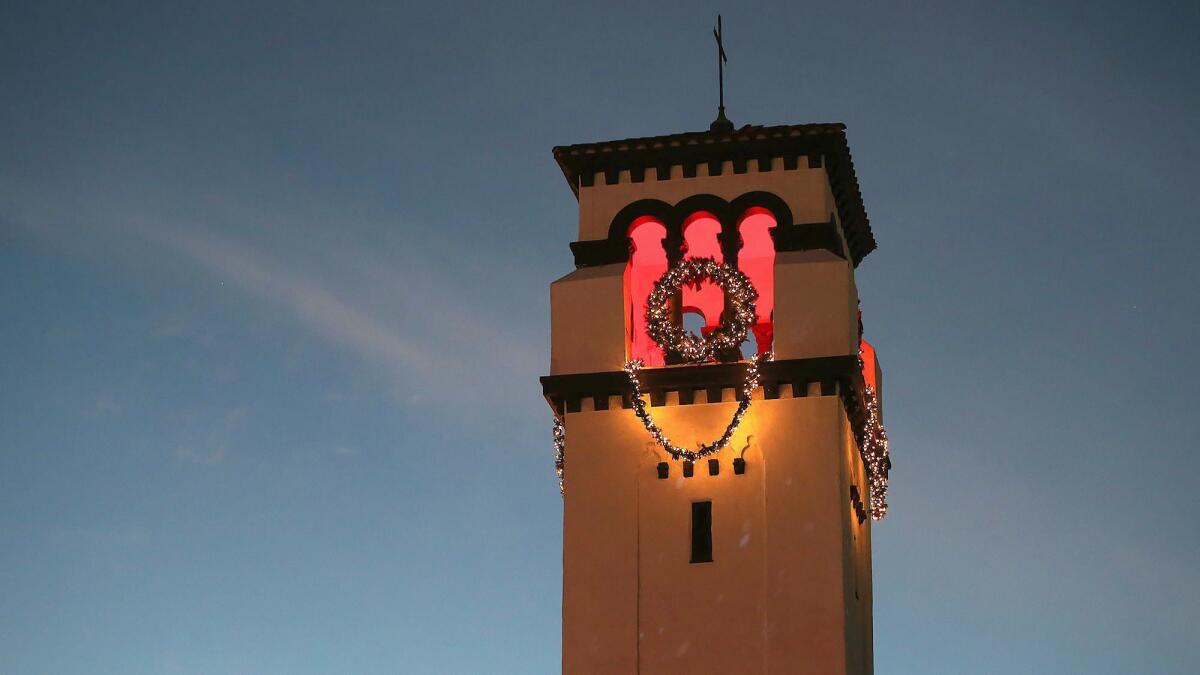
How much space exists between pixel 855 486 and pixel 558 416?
5013mm

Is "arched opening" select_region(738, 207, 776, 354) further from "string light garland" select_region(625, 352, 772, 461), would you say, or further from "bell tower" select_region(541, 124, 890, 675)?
"string light garland" select_region(625, 352, 772, 461)

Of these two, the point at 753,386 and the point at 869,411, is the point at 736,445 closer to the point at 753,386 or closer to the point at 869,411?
the point at 753,386

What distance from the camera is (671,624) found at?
37969 millimetres

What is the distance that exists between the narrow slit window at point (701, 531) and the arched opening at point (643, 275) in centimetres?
273

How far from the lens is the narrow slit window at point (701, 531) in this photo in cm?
3834

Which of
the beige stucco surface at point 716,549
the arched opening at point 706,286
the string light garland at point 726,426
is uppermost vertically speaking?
the arched opening at point 706,286

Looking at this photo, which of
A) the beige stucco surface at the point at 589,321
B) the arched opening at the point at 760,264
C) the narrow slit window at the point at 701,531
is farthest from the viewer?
the arched opening at the point at 760,264

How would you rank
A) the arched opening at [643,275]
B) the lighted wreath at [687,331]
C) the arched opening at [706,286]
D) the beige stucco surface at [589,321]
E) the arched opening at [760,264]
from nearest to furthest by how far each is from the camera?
the lighted wreath at [687,331]
the beige stucco surface at [589,321]
the arched opening at [643,275]
the arched opening at [760,264]
the arched opening at [706,286]

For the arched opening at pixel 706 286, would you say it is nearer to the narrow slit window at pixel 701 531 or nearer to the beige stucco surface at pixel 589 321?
the beige stucco surface at pixel 589 321

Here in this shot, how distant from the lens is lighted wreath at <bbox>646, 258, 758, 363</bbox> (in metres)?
39.4

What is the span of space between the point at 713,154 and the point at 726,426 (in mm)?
4659

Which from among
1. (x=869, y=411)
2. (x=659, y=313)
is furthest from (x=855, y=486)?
(x=659, y=313)

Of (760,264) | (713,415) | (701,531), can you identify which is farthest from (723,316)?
(701,531)

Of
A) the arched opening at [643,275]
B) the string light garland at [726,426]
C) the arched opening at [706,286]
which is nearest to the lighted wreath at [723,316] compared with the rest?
the arched opening at [643,275]
